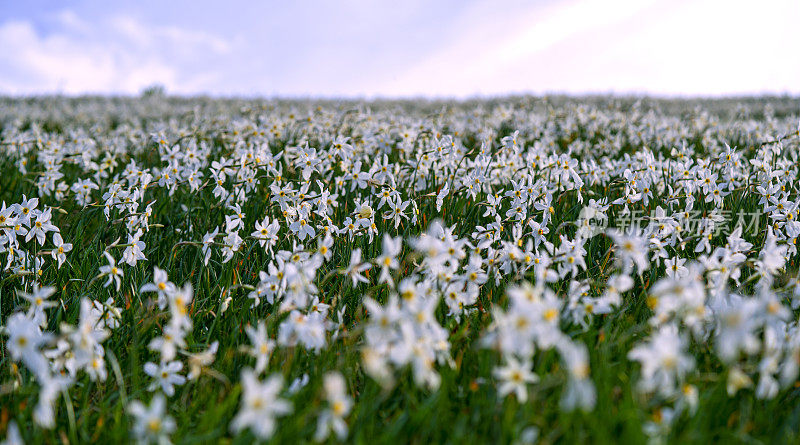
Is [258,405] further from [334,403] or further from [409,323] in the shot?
[409,323]

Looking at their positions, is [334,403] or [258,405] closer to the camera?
[258,405]

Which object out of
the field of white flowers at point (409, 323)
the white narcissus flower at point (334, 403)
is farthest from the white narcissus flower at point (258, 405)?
the white narcissus flower at point (334, 403)

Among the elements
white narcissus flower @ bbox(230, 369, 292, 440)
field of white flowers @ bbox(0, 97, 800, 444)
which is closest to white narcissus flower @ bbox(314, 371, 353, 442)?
field of white flowers @ bbox(0, 97, 800, 444)

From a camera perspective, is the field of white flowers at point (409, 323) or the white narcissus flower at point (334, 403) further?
the field of white flowers at point (409, 323)

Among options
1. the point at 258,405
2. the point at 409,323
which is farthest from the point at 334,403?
the point at 409,323

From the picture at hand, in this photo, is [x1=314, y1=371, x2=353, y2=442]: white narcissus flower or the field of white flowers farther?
the field of white flowers

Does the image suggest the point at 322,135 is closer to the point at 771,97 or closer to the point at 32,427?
the point at 32,427

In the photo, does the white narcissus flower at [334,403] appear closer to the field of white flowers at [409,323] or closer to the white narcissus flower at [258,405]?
the field of white flowers at [409,323]

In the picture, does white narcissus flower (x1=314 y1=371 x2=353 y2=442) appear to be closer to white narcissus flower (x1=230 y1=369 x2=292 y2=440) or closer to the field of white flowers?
the field of white flowers

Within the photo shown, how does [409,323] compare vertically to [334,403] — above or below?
above

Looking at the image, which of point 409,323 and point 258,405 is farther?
point 409,323

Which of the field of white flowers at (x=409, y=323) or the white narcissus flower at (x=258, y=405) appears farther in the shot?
the field of white flowers at (x=409, y=323)

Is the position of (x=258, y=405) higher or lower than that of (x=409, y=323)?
lower
